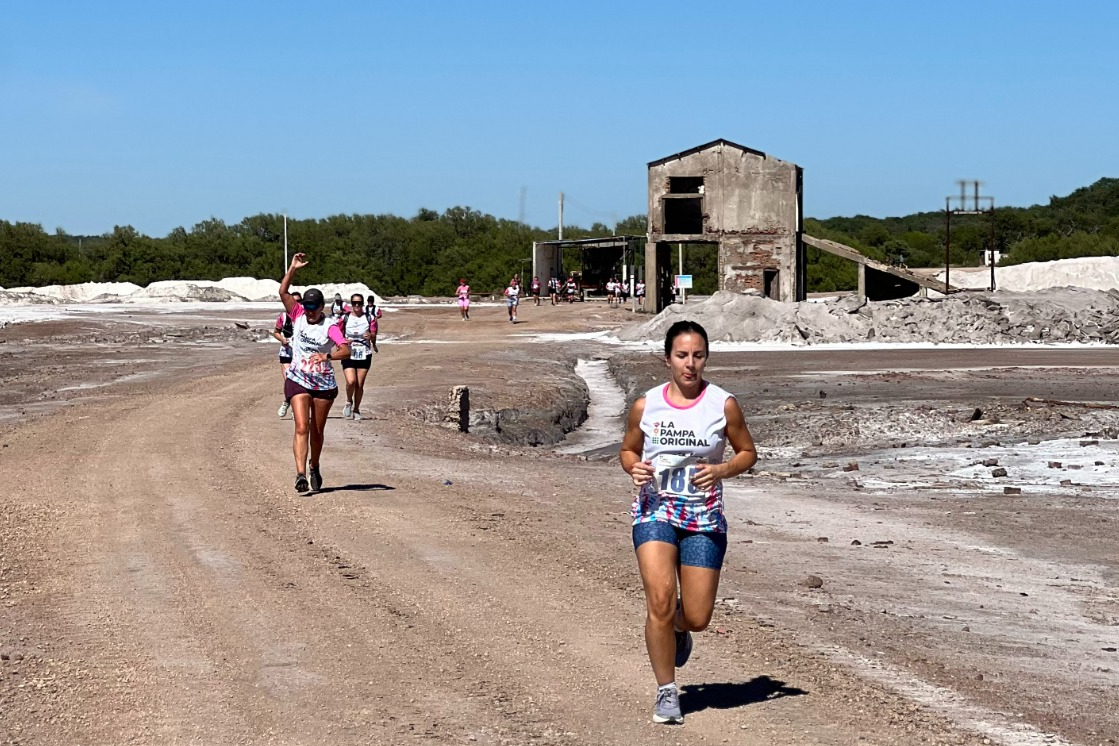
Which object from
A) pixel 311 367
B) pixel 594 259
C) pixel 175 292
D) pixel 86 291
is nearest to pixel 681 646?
pixel 311 367

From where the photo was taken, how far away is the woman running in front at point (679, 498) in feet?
20.7

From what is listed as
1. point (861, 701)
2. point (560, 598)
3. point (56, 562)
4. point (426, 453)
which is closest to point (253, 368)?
point (426, 453)

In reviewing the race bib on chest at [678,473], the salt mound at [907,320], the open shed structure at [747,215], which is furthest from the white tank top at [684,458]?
the open shed structure at [747,215]

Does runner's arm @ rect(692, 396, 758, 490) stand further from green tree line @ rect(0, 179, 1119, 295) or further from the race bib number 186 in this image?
green tree line @ rect(0, 179, 1119, 295)

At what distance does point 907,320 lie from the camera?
45625 mm

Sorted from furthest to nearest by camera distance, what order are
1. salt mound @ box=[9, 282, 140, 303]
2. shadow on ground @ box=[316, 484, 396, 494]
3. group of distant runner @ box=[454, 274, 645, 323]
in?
salt mound @ box=[9, 282, 140, 303] → group of distant runner @ box=[454, 274, 645, 323] → shadow on ground @ box=[316, 484, 396, 494]

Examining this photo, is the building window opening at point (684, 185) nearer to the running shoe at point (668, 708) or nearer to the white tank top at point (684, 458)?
the white tank top at point (684, 458)

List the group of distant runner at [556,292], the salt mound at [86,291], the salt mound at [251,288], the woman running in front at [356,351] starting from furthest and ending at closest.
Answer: the salt mound at [251,288] < the salt mound at [86,291] < the group of distant runner at [556,292] < the woman running in front at [356,351]

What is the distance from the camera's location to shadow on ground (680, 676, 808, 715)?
6797 mm

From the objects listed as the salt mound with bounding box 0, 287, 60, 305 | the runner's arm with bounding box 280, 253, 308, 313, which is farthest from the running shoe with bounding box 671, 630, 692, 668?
the salt mound with bounding box 0, 287, 60, 305

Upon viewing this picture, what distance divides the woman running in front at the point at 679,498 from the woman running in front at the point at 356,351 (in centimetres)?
1428

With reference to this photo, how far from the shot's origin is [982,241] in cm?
14238

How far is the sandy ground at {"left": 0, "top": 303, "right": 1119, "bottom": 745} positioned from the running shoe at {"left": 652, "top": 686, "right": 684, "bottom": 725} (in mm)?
77

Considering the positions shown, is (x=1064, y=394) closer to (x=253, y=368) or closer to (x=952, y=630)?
(x=253, y=368)
